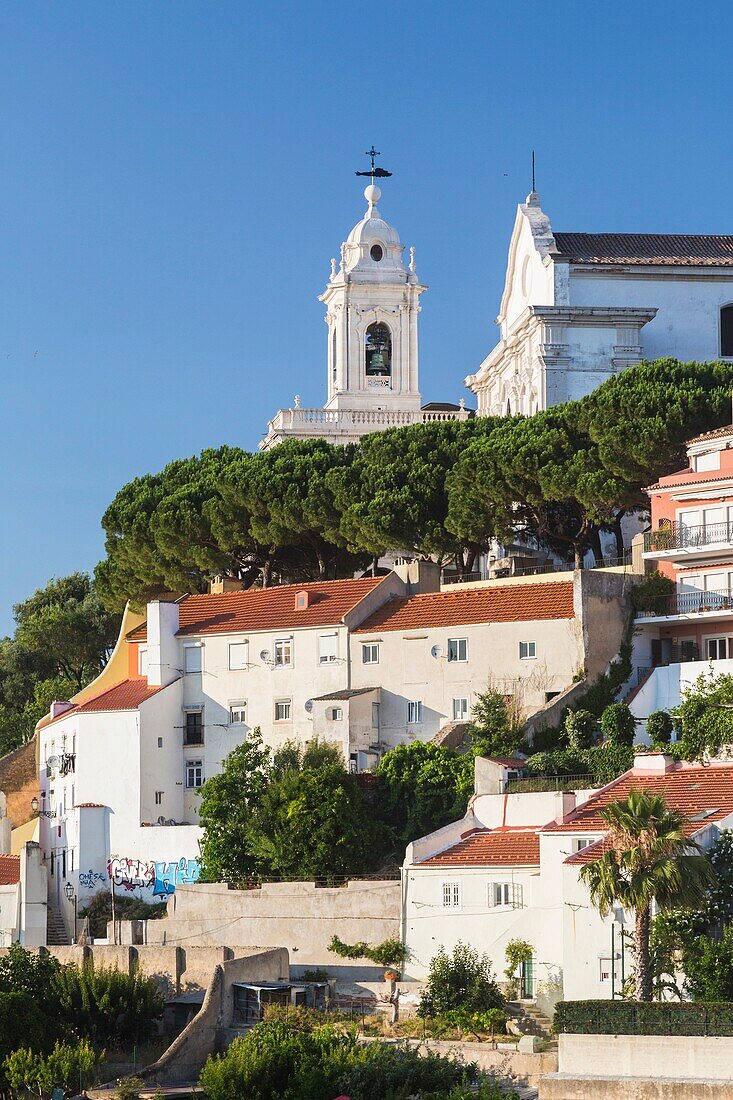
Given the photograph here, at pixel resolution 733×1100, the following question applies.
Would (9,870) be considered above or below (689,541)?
below

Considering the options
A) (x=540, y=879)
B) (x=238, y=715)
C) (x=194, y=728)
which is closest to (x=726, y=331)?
(x=238, y=715)

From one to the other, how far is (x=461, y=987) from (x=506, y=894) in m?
3.01

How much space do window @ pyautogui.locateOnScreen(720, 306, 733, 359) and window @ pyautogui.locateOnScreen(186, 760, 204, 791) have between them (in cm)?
3576

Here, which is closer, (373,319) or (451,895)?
(451,895)

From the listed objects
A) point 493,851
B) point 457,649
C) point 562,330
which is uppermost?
point 562,330

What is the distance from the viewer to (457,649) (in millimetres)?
70438

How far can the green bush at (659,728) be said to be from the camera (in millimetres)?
64000

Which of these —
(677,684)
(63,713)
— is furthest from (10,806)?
(677,684)

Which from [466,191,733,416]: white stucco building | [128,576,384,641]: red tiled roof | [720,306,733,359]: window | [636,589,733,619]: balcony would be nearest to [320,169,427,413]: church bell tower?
[466,191,733,416]: white stucco building

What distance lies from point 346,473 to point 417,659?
14.6 m

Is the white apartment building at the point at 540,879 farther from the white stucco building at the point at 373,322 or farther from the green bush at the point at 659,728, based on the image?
the white stucco building at the point at 373,322

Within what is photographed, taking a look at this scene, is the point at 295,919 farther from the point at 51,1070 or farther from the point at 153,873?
the point at 153,873

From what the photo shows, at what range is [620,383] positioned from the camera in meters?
79.8

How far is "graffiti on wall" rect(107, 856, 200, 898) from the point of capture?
68625 millimetres
